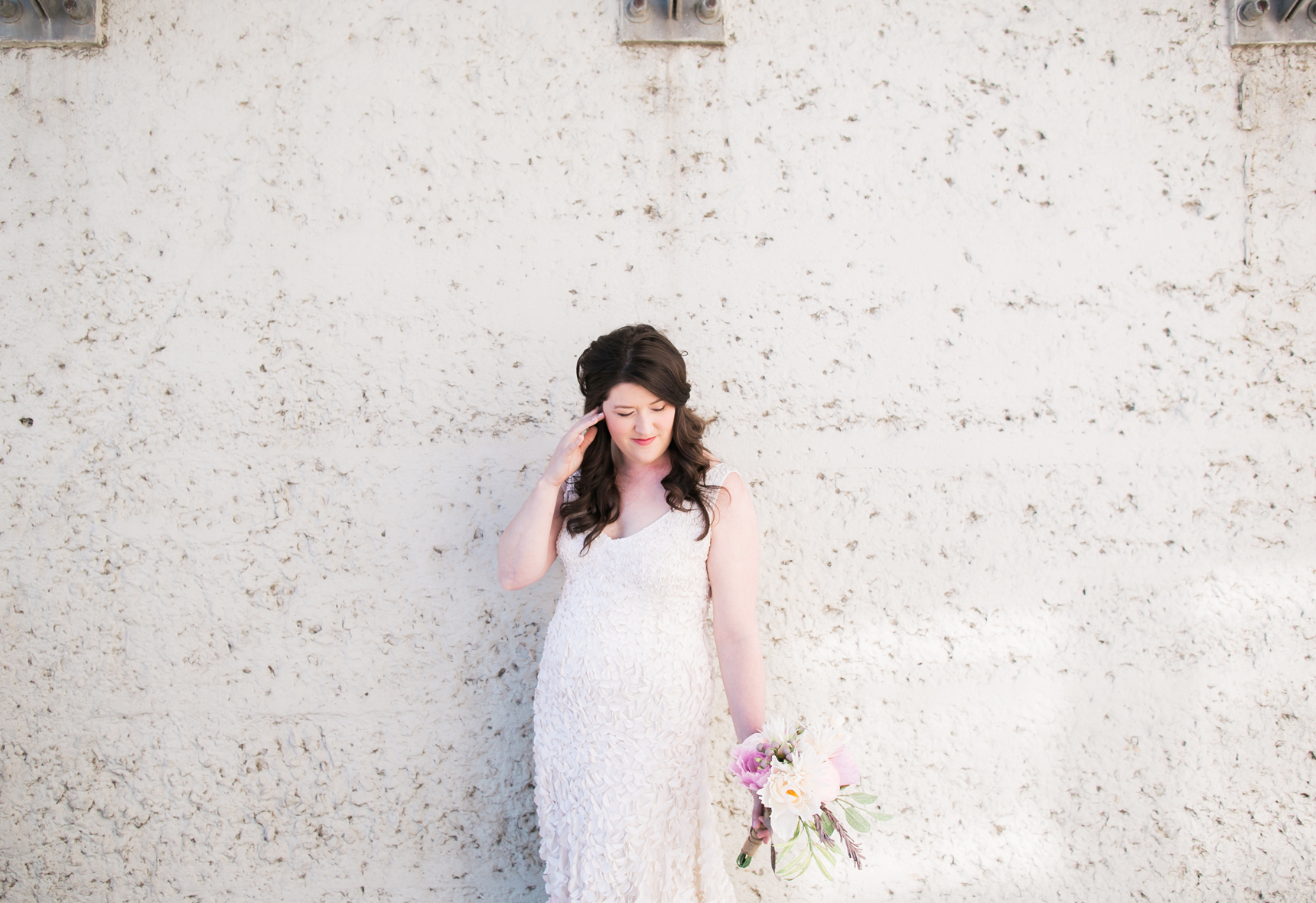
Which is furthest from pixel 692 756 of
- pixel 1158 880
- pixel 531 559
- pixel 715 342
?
pixel 1158 880

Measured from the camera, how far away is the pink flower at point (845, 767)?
5.12ft

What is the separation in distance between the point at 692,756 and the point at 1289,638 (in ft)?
6.37

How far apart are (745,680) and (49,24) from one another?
9.20ft

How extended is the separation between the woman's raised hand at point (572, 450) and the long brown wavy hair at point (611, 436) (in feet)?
0.16

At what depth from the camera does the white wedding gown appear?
1.71m

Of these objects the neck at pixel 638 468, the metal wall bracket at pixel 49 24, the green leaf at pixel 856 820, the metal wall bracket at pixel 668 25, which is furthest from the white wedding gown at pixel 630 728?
the metal wall bracket at pixel 49 24

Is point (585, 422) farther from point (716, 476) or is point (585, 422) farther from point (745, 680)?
point (745, 680)

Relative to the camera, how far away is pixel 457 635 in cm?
218

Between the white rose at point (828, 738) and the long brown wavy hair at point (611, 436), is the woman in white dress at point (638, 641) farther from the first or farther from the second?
the white rose at point (828, 738)

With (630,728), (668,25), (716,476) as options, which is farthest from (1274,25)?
(630,728)

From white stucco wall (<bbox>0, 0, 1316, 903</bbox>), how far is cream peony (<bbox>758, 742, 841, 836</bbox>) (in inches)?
26.6

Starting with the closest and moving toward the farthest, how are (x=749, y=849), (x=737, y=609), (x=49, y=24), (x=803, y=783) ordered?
(x=803, y=783)
(x=749, y=849)
(x=737, y=609)
(x=49, y=24)

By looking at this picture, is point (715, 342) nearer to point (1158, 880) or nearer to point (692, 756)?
point (692, 756)

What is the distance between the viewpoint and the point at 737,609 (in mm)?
1783
